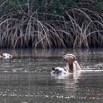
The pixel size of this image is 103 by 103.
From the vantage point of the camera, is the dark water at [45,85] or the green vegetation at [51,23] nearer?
the dark water at [45,85]

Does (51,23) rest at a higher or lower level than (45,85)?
higher

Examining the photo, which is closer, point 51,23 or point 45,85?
point 45,85

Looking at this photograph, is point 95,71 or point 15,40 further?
point 15,40

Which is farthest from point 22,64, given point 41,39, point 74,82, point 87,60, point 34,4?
point 34,4

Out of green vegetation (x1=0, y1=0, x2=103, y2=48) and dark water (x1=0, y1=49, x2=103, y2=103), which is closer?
dark water (x1=0, y1=49, x2=103, y2=103)

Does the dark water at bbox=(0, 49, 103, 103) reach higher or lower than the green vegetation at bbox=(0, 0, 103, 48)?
lower

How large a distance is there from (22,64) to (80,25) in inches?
388

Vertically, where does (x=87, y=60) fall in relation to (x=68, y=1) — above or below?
below

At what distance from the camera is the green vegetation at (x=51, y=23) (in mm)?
25328

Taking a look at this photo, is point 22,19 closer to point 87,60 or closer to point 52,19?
point 52,19

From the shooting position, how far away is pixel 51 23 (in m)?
26.2

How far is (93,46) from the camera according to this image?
85.6 feet

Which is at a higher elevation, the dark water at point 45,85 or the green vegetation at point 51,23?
the green vegetation at point 51,23

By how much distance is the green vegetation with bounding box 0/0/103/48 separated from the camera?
25328mm
